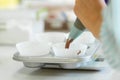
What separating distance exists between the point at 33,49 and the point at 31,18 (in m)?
0.91

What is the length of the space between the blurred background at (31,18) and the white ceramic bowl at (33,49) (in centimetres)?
49

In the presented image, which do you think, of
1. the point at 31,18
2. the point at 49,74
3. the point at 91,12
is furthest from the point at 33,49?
the point at 31,18

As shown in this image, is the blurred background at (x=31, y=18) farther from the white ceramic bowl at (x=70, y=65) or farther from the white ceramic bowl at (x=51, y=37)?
the white ceramic bowl at (x=70, y=65)

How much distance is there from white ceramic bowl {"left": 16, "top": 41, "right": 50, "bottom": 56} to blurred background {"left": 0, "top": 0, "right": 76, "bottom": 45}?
494mm

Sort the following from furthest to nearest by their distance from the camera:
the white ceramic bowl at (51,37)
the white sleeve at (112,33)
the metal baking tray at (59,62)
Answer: the white ceramic bowl at (51,37), the metal baking tray at (59,62), the white sleeve at (112,33)

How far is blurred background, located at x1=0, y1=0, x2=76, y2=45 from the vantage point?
4.41 feet

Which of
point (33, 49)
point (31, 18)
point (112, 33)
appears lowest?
point (112, 33)

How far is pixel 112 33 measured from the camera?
493 millimetres

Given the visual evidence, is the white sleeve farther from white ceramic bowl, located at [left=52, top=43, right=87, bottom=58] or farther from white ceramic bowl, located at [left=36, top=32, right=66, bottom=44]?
white ceramic bowl, located at [left=36, top=32, right=66, bottom=44]

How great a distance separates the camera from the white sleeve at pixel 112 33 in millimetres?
483

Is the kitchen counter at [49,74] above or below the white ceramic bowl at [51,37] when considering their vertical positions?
below

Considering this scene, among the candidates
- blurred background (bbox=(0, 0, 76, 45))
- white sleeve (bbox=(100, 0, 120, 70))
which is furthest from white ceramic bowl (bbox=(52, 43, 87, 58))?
blurred background (bbox=(0, 0, 76, 45))

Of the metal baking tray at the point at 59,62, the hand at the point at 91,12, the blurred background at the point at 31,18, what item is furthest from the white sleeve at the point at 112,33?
the blurred background at the point at 31,18

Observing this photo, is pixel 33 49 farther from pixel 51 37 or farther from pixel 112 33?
pixel 112 33
